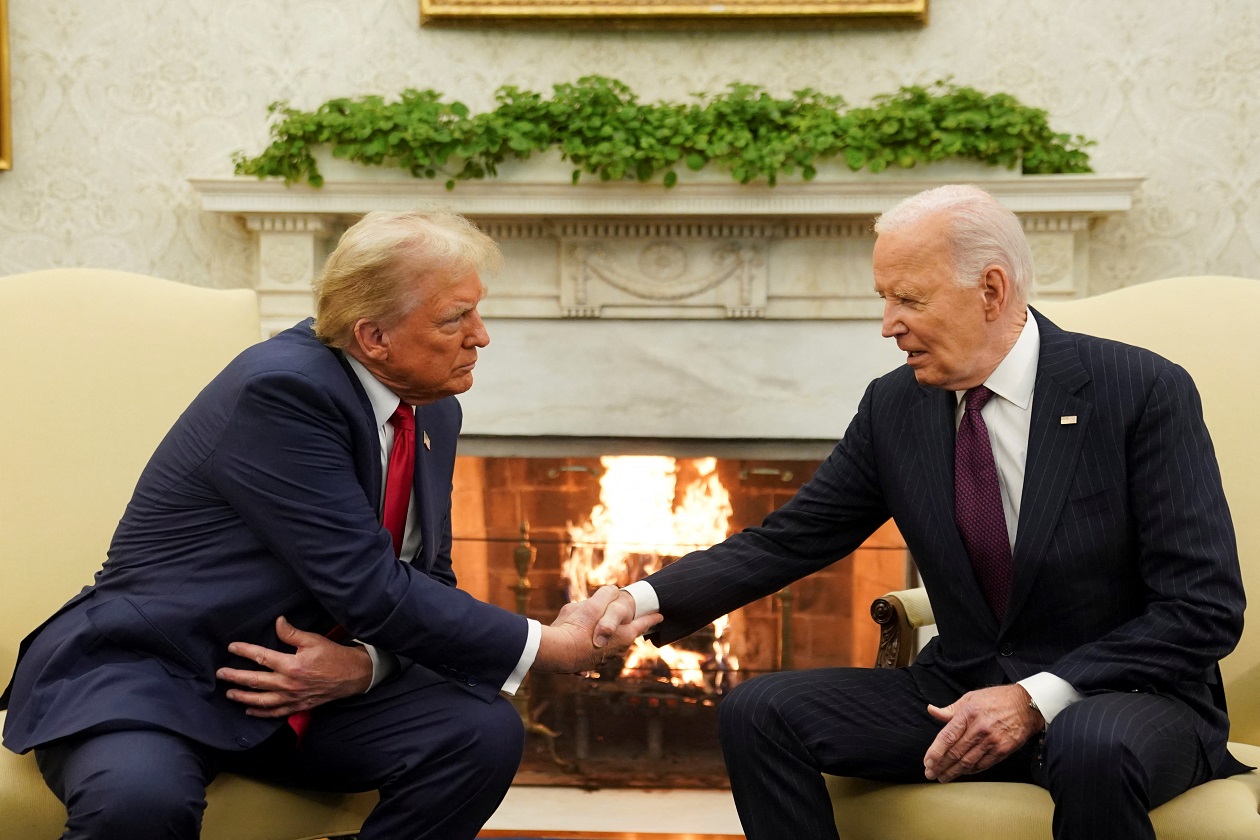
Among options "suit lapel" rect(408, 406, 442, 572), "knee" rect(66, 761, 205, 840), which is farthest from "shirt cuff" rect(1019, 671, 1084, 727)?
"knee" rect(66, 761, 205, 840)

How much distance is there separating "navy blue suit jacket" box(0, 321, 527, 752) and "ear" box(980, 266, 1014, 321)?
90 centimetres

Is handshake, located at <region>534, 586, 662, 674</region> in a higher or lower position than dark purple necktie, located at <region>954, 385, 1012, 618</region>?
lower

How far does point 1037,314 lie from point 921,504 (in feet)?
1.31

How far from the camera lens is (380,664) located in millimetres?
1971

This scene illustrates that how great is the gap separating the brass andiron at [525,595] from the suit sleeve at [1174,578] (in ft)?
7.21

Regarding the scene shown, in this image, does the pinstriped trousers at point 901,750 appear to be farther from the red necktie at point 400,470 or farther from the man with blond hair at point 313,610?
the red necktie at point 400,470

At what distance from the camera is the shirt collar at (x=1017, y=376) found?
197 centimetres

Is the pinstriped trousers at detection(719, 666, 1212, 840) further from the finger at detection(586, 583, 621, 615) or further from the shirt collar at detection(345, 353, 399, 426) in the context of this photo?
the shirt collar at detection(345, 353, 399, 426)

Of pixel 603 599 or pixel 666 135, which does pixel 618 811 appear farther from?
pixel 666 135

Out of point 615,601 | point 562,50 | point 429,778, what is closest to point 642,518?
point 562,50

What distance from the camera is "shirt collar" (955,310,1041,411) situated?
6.46 ft

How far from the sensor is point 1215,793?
1.72 metres

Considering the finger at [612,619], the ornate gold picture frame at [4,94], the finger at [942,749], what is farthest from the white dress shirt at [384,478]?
the ornate gold picture frame at [4,94]

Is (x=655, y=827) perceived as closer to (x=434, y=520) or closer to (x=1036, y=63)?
(x=434, y=520)
